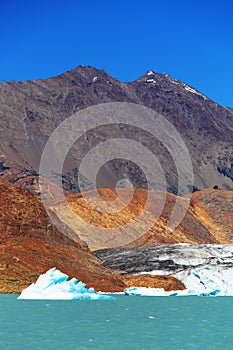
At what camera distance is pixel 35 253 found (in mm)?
69312

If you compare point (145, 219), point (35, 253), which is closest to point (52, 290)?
point (35, 253)

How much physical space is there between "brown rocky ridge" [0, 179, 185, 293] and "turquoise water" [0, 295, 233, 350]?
16.1 metres

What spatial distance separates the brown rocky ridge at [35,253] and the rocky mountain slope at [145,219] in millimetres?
37432

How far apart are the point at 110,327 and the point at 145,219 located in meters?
111

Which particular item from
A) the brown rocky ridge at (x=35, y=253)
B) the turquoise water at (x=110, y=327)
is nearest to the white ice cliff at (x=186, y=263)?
the brown rocky ridge at (x=35, y=253)

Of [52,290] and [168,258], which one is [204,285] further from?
[52,290]

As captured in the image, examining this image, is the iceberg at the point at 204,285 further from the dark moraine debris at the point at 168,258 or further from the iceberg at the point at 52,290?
the iceberg at the point at 52,290

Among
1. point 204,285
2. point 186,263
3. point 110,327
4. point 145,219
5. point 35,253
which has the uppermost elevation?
point 145,219

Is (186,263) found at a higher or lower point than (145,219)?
lower

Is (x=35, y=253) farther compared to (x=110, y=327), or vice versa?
(x=35, y=253)

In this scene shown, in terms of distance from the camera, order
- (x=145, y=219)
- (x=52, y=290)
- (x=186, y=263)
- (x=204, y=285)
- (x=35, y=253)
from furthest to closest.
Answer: (x=145, y=219) < (x=186, y=263) < (x=204, y=285) < (x=35, y=253) < (x=52, y=290)

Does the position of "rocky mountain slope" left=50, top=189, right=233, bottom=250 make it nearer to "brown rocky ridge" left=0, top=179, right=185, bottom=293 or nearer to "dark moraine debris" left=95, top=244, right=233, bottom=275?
"dark moraine debris" left=95, top=244, right=233, bottom=275

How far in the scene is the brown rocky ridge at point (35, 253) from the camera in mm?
63562

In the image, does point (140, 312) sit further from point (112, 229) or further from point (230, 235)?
point (230, 235)
